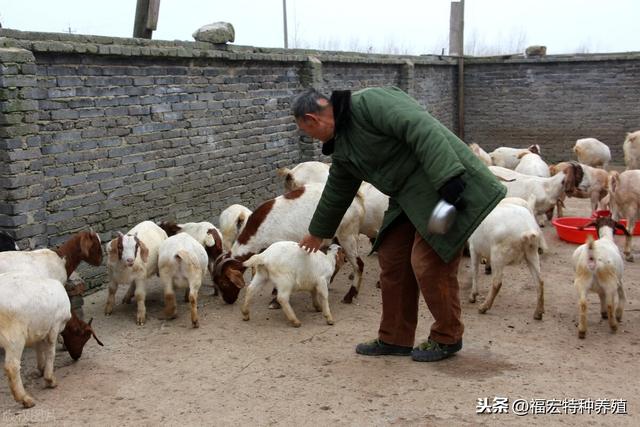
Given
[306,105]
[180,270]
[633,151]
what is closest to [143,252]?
[180,270]

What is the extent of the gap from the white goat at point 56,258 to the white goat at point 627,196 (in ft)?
19.8

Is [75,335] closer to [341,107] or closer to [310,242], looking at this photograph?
[310,242]

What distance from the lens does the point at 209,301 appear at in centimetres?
665

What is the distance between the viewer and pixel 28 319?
4215 mm

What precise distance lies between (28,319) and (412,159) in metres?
2.68

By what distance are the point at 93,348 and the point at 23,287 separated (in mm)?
1248

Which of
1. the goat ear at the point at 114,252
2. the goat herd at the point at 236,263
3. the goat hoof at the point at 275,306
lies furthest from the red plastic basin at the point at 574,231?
the goat ear at the point at 114,252

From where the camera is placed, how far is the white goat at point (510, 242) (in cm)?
591

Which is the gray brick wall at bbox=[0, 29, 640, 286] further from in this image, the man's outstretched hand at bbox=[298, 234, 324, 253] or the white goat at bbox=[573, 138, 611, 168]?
the white goat at bbox=[573, 138, 611, 168]

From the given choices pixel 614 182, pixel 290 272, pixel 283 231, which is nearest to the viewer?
pixel 290 272

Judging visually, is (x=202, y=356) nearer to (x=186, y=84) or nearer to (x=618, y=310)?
(x=618, y=310)

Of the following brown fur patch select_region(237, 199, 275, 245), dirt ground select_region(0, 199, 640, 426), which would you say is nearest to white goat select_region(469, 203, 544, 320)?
dirt ground select_region(0, 199, 640, 426)

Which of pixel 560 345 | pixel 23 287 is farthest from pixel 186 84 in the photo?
pixel 560 345

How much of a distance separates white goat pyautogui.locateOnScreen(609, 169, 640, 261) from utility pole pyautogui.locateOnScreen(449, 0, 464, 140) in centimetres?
961
